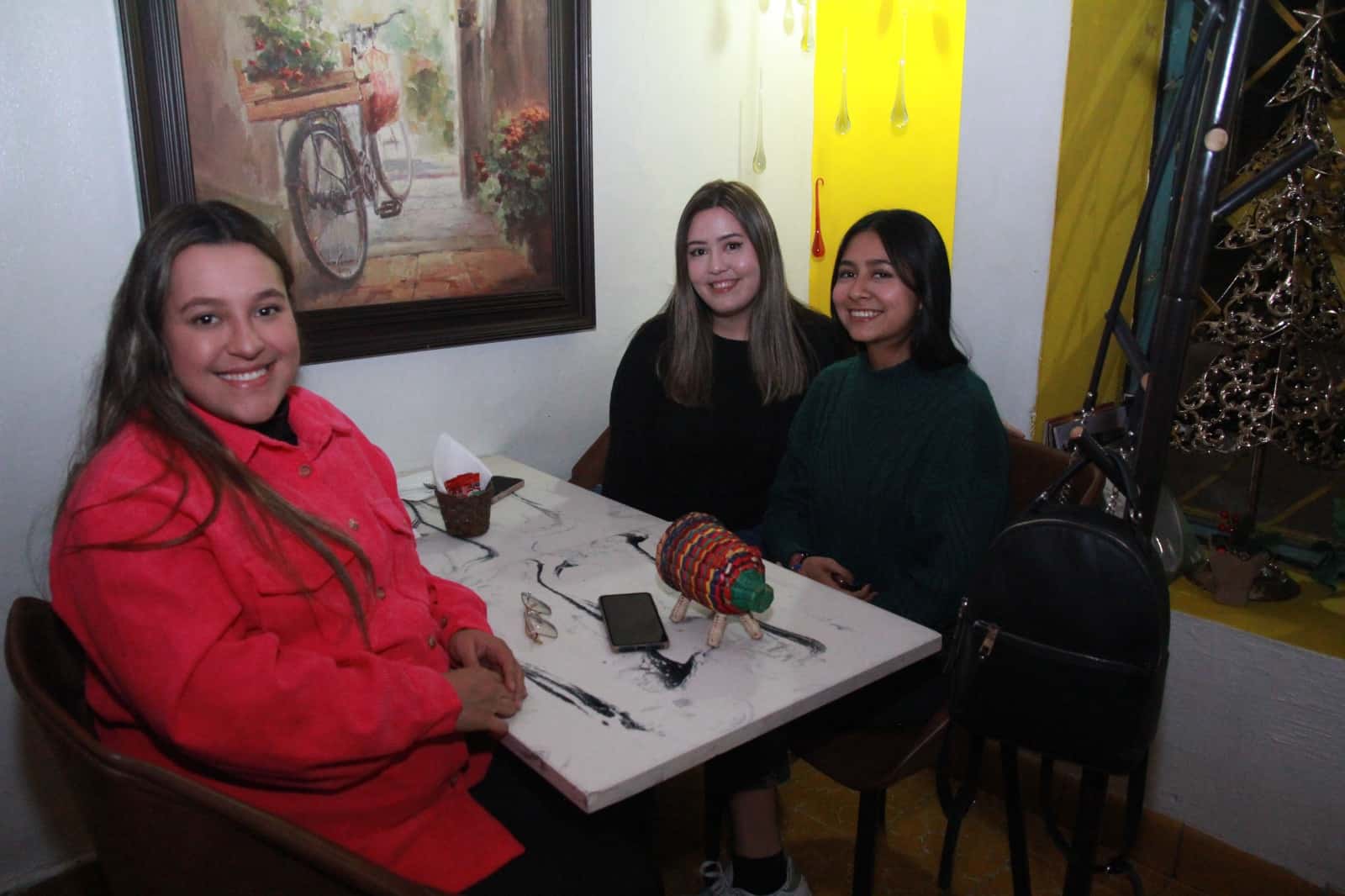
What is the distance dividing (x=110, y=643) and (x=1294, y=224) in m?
1.81

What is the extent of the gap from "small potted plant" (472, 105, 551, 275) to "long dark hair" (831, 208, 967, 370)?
853mm

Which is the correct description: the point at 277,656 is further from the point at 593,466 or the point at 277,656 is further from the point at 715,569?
the point at 593,466

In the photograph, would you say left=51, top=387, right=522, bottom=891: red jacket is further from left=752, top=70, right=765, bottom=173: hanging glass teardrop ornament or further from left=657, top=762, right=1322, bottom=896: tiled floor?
left=752, top=70, right=765, bottom=173: hanging glass teardrop ornament

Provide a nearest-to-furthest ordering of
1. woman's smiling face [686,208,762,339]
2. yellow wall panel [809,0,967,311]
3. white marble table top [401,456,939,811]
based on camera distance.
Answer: white marble table top [401,456,939,811] → woman's smiling face [686,208,762,339] → yellow wall panel [809,0,967,311]

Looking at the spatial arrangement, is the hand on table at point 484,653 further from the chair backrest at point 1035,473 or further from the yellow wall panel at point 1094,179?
the yellow wall panel at point 1094,179

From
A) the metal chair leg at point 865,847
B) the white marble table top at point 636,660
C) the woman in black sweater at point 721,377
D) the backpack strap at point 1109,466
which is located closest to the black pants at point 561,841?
the white marble table top at point 636,660

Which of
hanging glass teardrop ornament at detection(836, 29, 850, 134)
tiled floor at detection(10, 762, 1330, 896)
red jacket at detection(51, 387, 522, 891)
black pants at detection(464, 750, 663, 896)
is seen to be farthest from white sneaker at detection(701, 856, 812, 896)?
hanging glass teardrop ornament at detection(836, 29, 850, 134)

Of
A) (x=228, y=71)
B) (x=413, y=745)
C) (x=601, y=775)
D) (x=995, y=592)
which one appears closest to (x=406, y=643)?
(x=413, y=745)

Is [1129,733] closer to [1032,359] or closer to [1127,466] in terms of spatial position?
[1127,466]

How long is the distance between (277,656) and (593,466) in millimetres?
1351

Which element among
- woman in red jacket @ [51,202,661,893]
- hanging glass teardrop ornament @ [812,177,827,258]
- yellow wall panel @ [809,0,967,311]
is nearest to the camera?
woman in red jacket @ [51,202,661,893]

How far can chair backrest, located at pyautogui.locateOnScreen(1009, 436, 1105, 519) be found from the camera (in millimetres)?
1544

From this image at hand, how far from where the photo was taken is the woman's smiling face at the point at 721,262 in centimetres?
191

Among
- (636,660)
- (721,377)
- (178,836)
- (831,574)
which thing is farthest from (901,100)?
(178,836)
